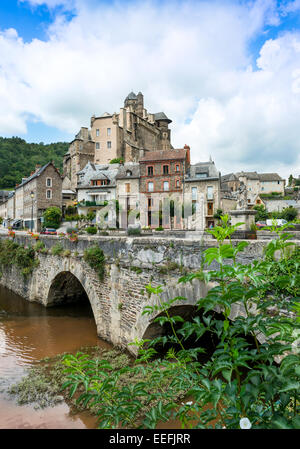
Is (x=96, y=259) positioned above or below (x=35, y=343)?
above

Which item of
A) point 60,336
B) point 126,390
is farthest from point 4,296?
point 126,390

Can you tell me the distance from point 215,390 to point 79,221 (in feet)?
98.5

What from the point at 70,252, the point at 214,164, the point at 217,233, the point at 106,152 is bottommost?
the point at 70,252

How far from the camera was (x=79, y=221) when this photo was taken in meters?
30.4

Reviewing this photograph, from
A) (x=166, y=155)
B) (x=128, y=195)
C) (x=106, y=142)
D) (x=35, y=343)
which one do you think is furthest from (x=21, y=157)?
(x=35, y=343)

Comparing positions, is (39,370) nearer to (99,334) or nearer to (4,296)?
(99,334)

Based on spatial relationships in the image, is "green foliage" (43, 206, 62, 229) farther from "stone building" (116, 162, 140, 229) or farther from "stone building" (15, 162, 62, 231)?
"stone building" (116, 162, 140, 229)

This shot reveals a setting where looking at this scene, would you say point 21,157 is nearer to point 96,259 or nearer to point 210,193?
point 210,193

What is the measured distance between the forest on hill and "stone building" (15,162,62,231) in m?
30.8

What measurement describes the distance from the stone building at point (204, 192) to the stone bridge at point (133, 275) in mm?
19543

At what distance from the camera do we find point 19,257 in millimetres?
14109

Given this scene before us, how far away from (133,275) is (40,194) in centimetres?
3005

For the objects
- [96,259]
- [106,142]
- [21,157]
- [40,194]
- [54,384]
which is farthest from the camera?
[21,157]

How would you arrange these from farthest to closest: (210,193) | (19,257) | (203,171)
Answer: (203,171) < (210,193) < (19,257)
